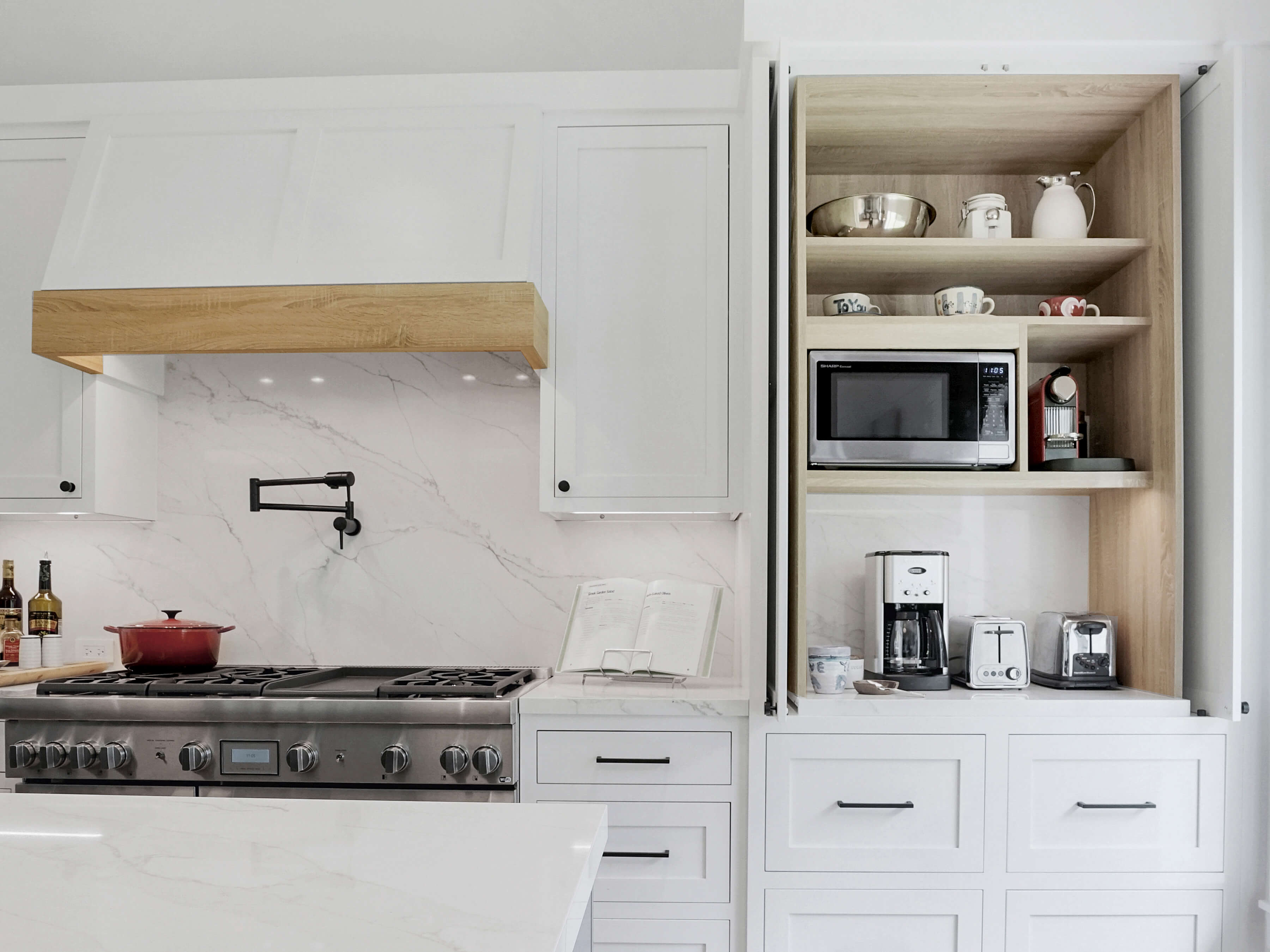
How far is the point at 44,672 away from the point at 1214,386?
288 centimetres

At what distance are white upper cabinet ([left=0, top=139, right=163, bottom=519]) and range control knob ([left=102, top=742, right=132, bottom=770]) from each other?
655 millimetres

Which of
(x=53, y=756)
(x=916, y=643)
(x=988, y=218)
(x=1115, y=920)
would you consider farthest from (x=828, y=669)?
(x=53, y=756)

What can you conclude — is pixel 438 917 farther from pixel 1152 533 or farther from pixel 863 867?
pixel 1152 533

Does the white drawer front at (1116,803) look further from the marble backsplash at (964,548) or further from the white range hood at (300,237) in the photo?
the white range hood at (300,237)

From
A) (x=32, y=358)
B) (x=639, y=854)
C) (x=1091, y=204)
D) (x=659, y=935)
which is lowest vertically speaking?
(x=659, y=935)

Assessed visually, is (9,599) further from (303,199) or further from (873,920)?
(873,920)

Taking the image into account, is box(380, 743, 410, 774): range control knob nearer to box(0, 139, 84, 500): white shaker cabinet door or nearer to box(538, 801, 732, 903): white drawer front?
box(538, 801, 732, 903): white drawer front

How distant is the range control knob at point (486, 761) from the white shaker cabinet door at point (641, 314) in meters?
0.63

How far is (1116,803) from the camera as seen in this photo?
1.94 meters

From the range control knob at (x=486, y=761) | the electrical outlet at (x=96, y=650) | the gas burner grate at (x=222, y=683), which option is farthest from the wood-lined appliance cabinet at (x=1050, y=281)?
the electrical outlet at (x=96, y=650)

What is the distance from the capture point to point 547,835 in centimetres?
93

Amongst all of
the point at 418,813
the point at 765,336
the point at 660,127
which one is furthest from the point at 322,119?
the point at 418,813

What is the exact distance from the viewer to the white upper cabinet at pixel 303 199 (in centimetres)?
222

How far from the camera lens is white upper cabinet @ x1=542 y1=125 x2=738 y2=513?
7.43 ft
